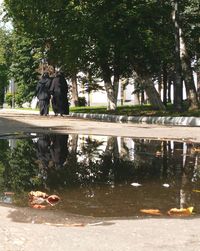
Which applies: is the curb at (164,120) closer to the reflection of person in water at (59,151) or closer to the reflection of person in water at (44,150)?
the reflection of person in water at (44,150)

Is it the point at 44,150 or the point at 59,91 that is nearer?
the point at 44,150

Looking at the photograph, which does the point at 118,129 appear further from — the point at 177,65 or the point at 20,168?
the point at 177,65

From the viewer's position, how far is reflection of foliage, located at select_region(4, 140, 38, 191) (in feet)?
22.6

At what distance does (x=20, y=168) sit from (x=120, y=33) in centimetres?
2363

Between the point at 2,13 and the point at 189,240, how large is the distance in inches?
1439

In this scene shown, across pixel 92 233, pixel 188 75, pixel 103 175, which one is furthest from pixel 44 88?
pixel 92 233

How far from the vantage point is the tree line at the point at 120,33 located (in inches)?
1121

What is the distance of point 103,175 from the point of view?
768cm

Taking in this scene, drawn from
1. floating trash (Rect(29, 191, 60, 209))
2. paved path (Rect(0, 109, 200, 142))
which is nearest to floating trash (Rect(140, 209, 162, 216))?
floating trash (Rect(29, 191, 60, 209))

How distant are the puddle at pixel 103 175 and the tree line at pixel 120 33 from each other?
16.7 metres

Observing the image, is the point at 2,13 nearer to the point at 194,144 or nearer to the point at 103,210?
the point at 194,144

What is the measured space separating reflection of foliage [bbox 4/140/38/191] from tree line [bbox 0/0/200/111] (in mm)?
18227

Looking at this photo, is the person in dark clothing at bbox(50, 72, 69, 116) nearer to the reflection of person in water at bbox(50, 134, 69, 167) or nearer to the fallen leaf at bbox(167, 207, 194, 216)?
the reflection of person in water at bbox(50, 134, 69, 167)

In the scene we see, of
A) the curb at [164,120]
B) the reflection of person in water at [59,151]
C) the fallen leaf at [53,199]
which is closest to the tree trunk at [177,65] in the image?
the curb at [164,120]
